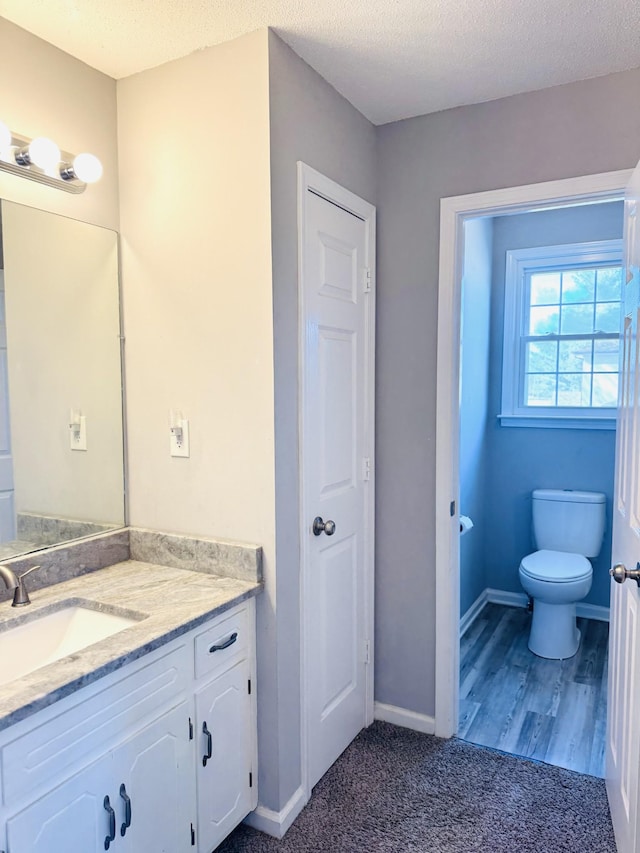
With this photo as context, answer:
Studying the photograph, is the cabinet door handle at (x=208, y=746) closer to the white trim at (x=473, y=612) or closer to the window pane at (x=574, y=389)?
the white trim at (x=473, y=612)

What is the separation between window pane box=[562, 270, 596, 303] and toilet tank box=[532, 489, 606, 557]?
114cm

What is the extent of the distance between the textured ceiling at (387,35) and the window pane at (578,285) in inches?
65.3

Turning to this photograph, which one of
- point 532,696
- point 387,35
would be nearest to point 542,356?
point 532,696

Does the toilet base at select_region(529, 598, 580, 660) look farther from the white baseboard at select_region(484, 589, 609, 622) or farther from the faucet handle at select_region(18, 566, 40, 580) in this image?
the faucet handle at select_region(18, 566, 40, 580)

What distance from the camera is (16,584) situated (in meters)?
1.54

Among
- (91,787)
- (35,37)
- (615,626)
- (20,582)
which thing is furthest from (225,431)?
(615,626)

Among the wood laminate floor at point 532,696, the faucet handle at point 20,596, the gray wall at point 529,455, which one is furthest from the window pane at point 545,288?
the faucet handle at point 20,596

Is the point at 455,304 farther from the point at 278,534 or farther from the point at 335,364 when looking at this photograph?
the point at 278,534

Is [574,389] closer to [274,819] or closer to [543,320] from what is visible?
[543,320]

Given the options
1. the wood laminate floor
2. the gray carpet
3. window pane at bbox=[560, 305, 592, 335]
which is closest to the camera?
the gray carpet

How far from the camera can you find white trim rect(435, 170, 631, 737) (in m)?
2.12

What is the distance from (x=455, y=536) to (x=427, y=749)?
0.82 m

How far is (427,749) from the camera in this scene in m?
2.27

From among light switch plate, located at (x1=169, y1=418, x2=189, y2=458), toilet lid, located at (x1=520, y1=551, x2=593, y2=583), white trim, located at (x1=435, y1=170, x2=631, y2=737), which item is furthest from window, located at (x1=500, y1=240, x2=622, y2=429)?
light switch plate, located at (x1=169, y1=418, x2=189, y2=458)
